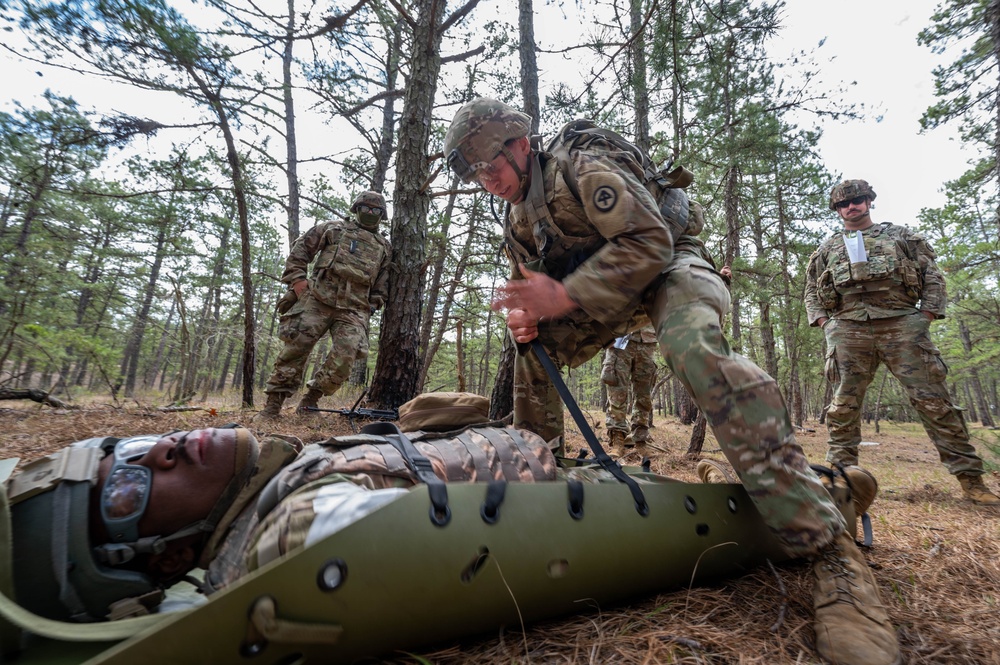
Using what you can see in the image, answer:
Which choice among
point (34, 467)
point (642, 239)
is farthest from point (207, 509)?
point (642, 239)

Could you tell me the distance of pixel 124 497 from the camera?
1199 mm

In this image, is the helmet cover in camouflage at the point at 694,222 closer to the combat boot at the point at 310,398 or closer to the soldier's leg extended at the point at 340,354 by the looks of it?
the soldier's leg extended at the point at 340,354

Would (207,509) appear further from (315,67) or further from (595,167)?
(315,67)

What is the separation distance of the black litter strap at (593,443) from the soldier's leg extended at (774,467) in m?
0.39

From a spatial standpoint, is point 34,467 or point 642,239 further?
point 642,239

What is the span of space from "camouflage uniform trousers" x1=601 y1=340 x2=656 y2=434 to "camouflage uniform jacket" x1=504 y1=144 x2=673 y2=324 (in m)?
3.64

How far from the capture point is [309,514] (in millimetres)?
1037

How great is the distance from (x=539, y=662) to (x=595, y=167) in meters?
1.71

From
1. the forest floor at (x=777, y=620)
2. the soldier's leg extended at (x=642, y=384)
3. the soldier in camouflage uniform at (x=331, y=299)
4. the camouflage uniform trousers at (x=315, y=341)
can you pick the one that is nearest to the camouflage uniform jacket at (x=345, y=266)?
the soldier in camouflage uniform at (x=331, y=299)

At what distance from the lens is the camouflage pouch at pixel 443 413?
178cm

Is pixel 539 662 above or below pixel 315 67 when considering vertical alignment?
below

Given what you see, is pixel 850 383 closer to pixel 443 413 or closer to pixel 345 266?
pixel 443 413

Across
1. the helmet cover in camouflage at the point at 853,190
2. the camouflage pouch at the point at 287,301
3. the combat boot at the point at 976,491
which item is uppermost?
the helmet cover in camouflage at the point at 853,190

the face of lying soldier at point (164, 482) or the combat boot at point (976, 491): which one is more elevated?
the face of lying soldier at point (164, 482)
